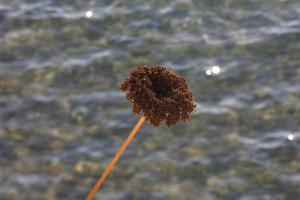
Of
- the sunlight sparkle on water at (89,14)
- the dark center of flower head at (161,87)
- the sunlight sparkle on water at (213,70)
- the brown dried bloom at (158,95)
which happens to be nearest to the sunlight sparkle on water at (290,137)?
the sunlight sparkle on water at (213,70)

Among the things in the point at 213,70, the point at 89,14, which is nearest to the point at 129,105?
the point at 213,70

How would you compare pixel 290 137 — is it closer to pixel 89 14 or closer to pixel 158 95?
pixel 158 95

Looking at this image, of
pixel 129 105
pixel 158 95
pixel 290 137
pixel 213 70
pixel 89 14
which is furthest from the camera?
pixel 89 14

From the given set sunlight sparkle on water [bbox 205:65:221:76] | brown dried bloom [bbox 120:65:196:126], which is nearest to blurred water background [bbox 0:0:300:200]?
sunlight sparkle on water [bbox 205:65:221:76]

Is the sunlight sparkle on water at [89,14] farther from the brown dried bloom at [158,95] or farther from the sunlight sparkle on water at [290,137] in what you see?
the brown dried bloom at [158,95]

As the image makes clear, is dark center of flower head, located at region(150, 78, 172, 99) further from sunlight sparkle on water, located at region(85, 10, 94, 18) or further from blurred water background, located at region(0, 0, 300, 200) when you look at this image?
sunlight sparkle on water, located at region(85, 10, 94, 18)

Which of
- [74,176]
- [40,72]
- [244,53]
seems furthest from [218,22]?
[74,176]

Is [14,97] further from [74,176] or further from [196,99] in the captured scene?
[196,99]
